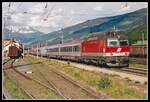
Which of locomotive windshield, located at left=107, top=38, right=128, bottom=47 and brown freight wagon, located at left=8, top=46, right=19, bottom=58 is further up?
locomotive windshield, located at left=107, top=38, right=128, bottom=47

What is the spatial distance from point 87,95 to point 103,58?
16.0 metres

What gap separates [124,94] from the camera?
17359 mm

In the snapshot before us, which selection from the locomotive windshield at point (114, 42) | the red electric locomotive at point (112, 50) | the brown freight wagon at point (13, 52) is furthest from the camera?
the brown freight wagon at point (13, 52)

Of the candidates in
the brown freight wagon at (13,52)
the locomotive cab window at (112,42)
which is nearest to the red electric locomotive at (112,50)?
the locomotive cab window at (112,42)

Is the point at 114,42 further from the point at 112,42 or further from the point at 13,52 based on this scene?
the point at 13,52

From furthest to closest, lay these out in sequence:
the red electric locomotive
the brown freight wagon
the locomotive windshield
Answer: the brown freight wagon, the locomotive windshield, the red electric locomotive

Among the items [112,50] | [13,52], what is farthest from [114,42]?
[13,52]

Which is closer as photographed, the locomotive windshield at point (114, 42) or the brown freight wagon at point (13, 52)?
the locomotive windshield at point (114, 42)

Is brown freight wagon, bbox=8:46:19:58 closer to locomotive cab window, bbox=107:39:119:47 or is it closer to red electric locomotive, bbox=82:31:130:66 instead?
red electric locomotive, bbox=82:31:130:66

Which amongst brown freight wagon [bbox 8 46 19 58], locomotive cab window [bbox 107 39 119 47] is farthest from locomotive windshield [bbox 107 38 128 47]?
brown freight wagon [bbox 8 46 19 58]

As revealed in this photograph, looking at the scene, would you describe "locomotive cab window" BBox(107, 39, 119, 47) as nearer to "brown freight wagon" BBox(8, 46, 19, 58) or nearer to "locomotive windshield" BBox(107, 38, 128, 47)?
"locomotive windshield" BBox(107, 38, 128, 47)

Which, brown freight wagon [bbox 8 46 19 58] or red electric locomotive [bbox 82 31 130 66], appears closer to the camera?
red electric locomotive [bbox 82 31 130 66]

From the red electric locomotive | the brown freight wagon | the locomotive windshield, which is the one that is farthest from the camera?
the brown freight wagon

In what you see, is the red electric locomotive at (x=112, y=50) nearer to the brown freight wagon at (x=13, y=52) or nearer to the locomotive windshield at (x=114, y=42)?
the locomotive windshield at (x=114, y=42)
